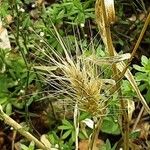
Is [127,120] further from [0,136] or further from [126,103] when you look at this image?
[0,136]

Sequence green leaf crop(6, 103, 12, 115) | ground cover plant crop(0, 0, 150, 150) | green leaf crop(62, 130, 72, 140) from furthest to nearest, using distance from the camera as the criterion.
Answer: green leaf crop(6, 103, 12, 115)
green leaf crop(62, 130, 72, 140)
ground cover plant crop(0, 0, 150, 150)

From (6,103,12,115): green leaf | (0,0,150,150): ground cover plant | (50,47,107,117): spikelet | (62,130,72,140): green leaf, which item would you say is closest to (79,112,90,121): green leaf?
(0,0,150,150): ground cover plant

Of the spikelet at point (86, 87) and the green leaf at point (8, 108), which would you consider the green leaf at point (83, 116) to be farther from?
the spikelet at point (86, 87)

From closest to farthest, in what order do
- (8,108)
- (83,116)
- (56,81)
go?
(83,116) < (8,108) < (56,81)

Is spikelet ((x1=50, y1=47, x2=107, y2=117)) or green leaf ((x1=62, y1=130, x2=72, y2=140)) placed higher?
spikelet ((x1=50, y1=47, x2=107, y2=117))

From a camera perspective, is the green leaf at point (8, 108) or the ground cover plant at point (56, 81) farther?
the green leaf at point (8, 108)

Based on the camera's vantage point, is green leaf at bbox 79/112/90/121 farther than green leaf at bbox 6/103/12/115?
No

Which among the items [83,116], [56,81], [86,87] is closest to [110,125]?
[83,116]

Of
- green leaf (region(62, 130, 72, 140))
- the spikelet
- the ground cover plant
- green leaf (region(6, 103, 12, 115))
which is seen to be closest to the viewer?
the spikelet

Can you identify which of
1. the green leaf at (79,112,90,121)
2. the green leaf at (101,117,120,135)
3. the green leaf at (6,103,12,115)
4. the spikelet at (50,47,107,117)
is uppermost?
the spikelet at (50,47,107,117)

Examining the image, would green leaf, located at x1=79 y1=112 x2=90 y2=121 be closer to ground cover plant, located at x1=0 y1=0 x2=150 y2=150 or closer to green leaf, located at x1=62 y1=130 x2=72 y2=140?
ground cover plant, located at x1=0 y1=0 x2=150 y2=150

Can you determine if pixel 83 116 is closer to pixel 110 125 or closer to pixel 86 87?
pixel 110 125

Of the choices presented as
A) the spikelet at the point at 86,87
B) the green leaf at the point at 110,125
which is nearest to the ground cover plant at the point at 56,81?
the green leaf at the point at 110,125
